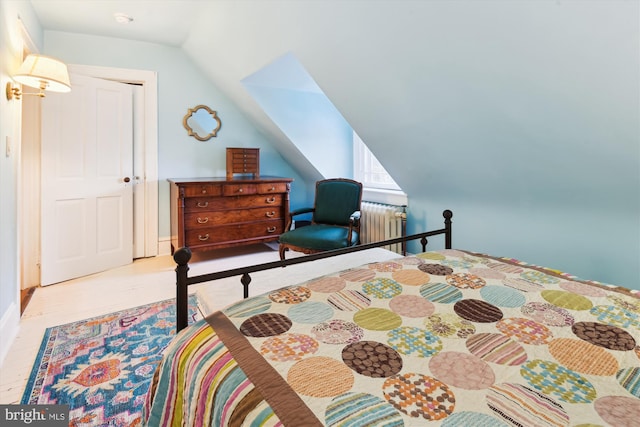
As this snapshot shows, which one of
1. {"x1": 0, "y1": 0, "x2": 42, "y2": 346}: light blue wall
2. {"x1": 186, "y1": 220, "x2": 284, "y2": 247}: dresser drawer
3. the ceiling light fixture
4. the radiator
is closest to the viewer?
{"x1": 0, "y1": 0, "x2": 42, "y2": 346}: light blue wall

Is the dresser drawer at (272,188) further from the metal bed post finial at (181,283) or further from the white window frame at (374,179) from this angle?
the metal bed post finial at (181,283)

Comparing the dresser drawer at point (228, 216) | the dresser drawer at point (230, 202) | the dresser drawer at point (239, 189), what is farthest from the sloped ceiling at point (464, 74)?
the dresser drawer at point (228, 216)

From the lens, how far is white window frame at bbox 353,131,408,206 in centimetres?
370

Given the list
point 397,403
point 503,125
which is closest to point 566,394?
point 397,403

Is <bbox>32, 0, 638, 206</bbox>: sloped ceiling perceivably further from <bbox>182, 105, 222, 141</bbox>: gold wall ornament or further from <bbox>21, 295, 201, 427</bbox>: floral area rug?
<bbox>21, 295, 201, 427</bbox>: floral area rug

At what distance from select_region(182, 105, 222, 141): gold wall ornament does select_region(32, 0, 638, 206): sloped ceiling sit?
3.35 ft

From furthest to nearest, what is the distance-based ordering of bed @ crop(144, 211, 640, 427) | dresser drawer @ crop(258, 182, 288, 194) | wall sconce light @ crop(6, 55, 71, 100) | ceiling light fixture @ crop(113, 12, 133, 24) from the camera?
dresser drawer @ crop(258, 182, 288, 194) < ceiling light fixture @ crop(113, 12, 133, 24) < wall sconce light @ crop(6, 55, 71, 100) < bed @ crop(144, 211, 640, 427)

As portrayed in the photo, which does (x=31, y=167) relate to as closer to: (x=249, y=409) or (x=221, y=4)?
(x=221, y=4)

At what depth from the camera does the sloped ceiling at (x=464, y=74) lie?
154 centimetres

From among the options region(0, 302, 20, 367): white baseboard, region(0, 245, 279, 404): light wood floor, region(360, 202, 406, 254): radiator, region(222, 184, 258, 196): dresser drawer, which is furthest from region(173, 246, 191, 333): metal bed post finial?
region(222, 184, 258, 196): dresser drawer

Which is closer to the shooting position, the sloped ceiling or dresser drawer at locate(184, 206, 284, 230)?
the sloped ceiling

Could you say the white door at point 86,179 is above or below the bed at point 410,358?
above

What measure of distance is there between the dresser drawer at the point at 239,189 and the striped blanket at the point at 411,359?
2.71 metres

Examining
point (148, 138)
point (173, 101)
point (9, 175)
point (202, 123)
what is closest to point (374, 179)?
point (202, 123)
